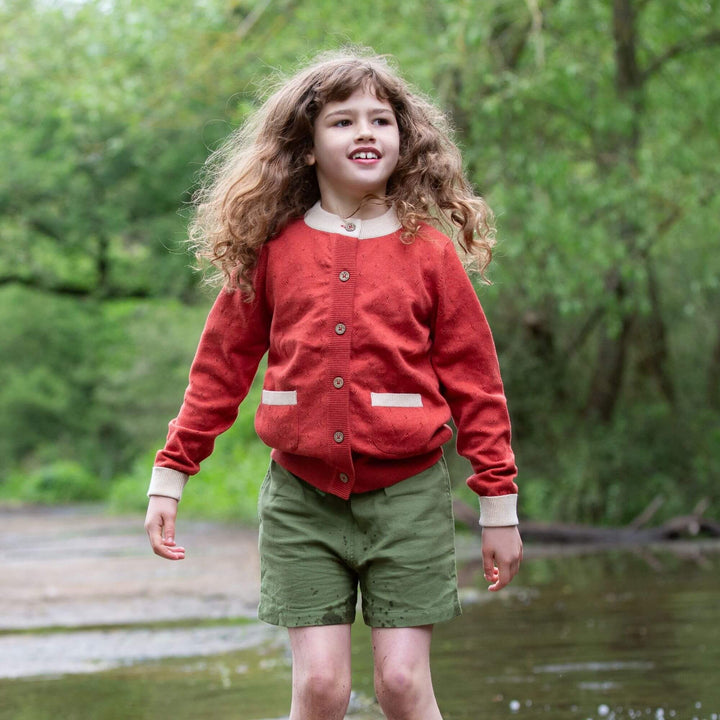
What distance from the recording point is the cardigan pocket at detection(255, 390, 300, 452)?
2967mm

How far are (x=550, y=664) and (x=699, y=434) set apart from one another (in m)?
6.78

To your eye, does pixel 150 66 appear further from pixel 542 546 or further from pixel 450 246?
pixel 450 246

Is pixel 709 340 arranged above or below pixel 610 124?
below

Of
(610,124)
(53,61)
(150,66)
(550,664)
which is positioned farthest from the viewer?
Result: (53,61)

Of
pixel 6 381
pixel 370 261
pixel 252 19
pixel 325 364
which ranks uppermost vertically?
pixel 252 19

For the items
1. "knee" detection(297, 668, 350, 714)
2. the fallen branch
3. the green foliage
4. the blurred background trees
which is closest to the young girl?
"knee" detection(297, 668, 350, 714)

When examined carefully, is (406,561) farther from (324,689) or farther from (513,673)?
(513,673)

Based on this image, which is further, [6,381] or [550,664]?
[6,381]

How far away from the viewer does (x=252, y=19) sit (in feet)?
39.4

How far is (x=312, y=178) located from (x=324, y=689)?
1250 mm

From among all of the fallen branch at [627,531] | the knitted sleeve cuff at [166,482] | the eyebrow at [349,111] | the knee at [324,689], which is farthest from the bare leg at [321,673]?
the fallen branch at [627,531]

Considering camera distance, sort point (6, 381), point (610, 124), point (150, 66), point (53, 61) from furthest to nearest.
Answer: point (6, 381) < point (53, 61) < point (150, 66) < point (610, 124)

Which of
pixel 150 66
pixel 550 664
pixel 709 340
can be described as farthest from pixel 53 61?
pixel 550 664

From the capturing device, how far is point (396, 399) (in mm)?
2969
